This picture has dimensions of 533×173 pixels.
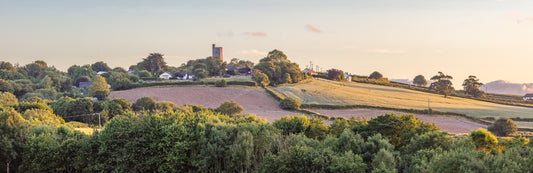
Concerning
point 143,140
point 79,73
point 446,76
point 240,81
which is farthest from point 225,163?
point 79,73

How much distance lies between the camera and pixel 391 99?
75062 millimetres

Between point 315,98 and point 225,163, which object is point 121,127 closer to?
point 225,163

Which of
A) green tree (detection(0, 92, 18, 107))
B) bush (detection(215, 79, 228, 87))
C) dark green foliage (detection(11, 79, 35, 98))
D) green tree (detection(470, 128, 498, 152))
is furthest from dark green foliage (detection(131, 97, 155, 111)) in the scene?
green tree (detection(470, 128, 498, 152))

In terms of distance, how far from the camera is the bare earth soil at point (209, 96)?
63031 mm

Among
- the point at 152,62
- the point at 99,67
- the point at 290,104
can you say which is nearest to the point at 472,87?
the point at 290,104

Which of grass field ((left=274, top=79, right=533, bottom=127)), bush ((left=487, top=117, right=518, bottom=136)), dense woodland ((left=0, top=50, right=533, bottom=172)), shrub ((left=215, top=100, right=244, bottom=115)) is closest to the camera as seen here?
dense woodland ((left=0, top=50, right=533, bottom=172))

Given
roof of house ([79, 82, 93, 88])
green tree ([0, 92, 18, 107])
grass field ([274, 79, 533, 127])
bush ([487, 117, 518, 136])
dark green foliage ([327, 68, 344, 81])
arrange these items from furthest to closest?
dark green foliage ([327, 68, 344, 81])
roof of house ([79, 82, 93, 88])
grass field ([274, 79, 533, 127])
green tree ([0, 92, 18, 107])
bush ([487, 117, 518, 136])

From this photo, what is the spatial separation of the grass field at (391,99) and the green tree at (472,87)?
8.28 m

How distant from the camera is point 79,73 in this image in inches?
4097

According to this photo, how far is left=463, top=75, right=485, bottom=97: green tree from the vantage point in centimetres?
8778

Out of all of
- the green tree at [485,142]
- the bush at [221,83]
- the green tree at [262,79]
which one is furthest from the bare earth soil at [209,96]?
the green tree at [485,142]

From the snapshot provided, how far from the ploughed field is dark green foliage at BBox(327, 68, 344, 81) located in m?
33.4

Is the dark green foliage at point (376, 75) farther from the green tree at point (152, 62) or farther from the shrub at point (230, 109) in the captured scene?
the shrub at point (230, 109)

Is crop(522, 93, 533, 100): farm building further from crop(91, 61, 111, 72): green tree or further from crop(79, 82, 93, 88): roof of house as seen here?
crop(91, 61, 111, 72): green tree
